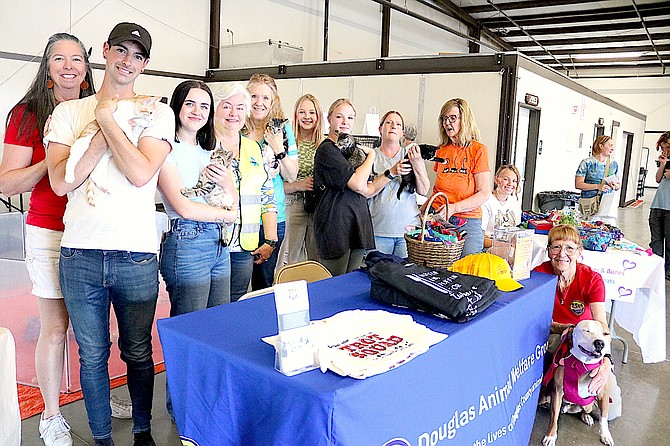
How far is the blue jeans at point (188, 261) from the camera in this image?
1.96 meters

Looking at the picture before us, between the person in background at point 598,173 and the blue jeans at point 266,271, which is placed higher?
the person in background at point 598,173

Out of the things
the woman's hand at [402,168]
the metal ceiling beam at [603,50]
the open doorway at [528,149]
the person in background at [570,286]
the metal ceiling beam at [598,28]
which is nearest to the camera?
the person in background at [570,286]

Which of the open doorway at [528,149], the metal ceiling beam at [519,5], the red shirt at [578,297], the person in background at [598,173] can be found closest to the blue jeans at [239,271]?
the red shirt at [578,297]

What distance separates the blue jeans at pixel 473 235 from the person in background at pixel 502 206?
0.16m

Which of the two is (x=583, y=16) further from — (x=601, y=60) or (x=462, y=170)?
(x=462, y=170)

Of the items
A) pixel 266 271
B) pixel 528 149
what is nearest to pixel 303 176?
pixel 266 271

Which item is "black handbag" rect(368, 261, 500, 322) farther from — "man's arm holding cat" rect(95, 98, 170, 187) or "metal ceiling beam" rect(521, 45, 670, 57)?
"metal ceiling beam" rect(521, 45, 670, 57)

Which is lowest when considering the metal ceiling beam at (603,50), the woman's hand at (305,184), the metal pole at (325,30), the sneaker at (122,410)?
the sneaker at (122,410)

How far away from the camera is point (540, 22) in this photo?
40.5 feet

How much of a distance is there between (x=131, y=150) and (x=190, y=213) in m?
0.35

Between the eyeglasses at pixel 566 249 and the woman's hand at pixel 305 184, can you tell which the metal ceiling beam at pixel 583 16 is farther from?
the woman's hand at pixel 305 184

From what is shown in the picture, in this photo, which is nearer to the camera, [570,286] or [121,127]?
[121,127]

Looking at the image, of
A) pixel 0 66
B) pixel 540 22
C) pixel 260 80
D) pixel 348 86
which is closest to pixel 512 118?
pixel 348 86

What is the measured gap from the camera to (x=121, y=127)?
5.39 feet
